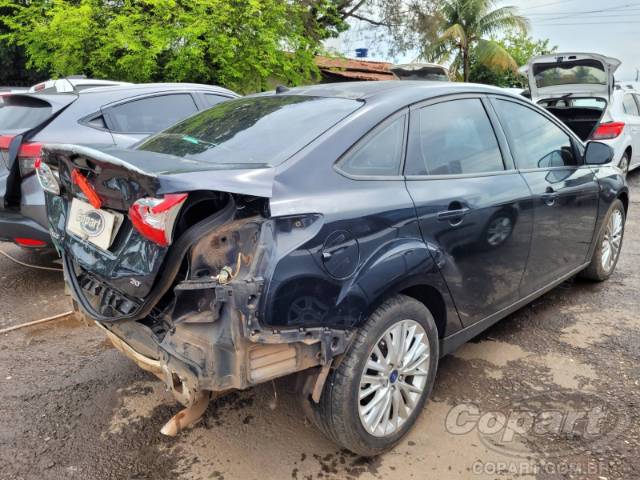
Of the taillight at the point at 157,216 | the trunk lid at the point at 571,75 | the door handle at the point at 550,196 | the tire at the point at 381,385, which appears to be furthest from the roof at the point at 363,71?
the taillight at the point at 157,216

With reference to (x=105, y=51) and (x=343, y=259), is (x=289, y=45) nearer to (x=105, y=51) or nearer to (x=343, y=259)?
(x=105, y=51)

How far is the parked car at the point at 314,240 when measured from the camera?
1.97 m

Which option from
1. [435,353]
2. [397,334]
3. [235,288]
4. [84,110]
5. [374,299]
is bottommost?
[435,353]

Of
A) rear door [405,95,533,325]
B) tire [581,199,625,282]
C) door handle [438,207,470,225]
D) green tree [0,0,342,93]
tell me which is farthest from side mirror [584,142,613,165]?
green tree [0,0,342,93]

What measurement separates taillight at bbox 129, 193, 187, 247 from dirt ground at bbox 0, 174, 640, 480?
89 cm

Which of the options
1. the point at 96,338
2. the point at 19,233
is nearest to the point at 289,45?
the point at 19,233

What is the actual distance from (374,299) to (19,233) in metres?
3.29

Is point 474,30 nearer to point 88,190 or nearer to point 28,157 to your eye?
point 28,157

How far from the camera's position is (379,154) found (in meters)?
2.46

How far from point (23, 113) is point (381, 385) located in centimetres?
412

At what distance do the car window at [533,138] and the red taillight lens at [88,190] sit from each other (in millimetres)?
2355

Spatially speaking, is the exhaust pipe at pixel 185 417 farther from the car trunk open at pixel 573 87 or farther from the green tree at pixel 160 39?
the green tree at pixel 160 39

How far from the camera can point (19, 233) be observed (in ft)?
13.7

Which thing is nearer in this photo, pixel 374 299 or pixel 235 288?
pixel 235 288
